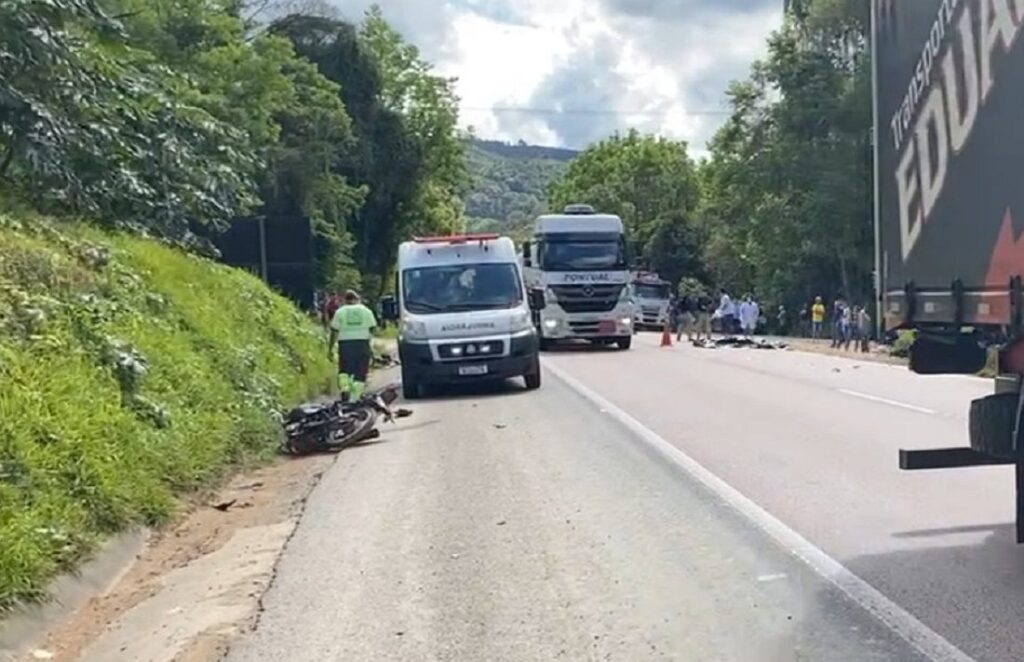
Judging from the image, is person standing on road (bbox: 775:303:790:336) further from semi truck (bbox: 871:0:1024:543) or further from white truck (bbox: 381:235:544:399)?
semi truck (bbox: 871:0:1024:543)

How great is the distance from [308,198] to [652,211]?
61107mm

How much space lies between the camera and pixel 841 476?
36.0 feet

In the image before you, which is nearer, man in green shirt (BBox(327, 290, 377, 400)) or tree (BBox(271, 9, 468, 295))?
man in green shirt (BBox(327, 290, 377, 400))

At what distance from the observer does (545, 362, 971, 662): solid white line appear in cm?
605

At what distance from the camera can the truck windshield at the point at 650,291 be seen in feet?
214

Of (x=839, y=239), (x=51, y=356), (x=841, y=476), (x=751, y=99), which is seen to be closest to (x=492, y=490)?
(x=841, y=476)

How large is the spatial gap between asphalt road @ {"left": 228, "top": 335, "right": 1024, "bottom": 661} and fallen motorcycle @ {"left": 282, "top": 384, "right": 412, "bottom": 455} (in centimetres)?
34

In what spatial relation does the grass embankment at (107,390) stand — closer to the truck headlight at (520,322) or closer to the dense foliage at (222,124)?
the dense foliage at (222,124)

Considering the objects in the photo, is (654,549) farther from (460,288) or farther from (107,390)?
(460,288)

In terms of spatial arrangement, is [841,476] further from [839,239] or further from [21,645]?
[839,239]

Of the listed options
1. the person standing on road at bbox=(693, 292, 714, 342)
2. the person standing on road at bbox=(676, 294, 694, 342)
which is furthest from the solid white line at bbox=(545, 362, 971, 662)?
the person standing on road at bbox=(676, 294, 694, 342)

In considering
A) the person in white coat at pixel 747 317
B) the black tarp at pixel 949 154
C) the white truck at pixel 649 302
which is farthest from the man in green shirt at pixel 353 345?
the white truck at pixel 649 302

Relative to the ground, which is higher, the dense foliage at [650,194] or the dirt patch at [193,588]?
the dense foliage at [650,194]

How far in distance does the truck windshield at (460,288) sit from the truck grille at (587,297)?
37.0 feet
